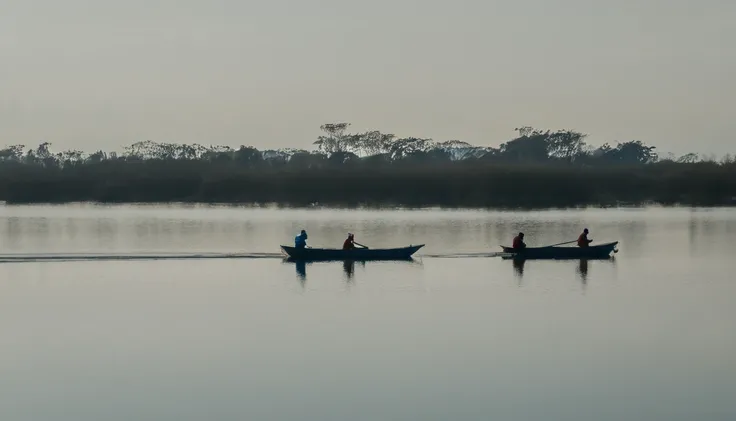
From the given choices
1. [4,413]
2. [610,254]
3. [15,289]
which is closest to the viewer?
[4,413]

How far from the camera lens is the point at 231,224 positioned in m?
61.4

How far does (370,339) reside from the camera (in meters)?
18.9

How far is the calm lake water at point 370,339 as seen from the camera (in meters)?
14.1

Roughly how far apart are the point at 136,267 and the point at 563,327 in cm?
1728

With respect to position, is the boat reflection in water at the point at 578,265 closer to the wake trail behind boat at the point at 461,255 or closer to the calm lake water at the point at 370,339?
the calm lake water at the point at 370,339

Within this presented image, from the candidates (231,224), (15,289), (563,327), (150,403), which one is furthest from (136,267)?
(231,224)

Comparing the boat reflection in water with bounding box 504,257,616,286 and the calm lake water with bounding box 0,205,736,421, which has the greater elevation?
the boat reflection in water with bounding box 504,257,616,286

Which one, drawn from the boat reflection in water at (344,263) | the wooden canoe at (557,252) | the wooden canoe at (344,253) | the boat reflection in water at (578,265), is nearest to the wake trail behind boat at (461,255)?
the boat reflection in water at (578,265)

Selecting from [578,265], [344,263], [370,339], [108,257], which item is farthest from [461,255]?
[370,339]

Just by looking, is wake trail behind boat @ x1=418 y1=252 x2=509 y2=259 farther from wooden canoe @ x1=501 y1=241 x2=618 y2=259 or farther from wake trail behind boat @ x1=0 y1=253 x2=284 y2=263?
wake trail behind boat @ x1=0 y1=253 x2=284 y2=263

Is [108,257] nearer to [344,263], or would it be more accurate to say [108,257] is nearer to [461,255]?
[344,263]

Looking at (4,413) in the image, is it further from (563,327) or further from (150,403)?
(563,327)

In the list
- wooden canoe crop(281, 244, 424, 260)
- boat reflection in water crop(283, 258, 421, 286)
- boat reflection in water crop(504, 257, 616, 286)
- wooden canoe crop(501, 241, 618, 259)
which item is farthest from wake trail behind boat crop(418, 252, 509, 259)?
wooden canoe crop(281, 244, 424, 260)

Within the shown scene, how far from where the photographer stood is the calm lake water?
46.2ft
